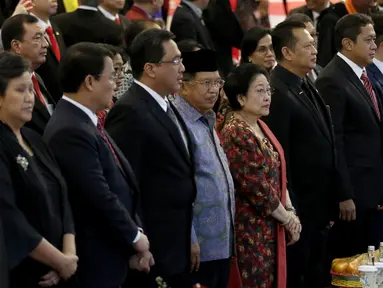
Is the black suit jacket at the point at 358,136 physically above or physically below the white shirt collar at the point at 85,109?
below

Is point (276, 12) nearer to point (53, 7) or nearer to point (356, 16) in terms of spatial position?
point (356, 16)

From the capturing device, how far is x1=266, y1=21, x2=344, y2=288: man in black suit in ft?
20.8

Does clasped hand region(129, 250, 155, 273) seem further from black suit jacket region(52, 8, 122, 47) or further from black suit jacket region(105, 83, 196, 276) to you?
black suit jacket region(52, 8, 122, 47)

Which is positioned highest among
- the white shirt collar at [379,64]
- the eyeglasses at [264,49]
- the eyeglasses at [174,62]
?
the eyeglasses at [174,62]

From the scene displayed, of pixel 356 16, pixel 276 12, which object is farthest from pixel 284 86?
pixel 276 12

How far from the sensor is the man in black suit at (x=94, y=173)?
4.56 meters

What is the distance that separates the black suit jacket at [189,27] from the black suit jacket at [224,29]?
14 centimetres

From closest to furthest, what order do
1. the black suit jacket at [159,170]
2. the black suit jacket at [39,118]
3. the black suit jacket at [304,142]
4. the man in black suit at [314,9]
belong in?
1. the black suit jacket at [159,170]
2. the black suit jacket at [39,118]
3. the black suit jacket at [304,142]
4. the man in black suit at [314,9]

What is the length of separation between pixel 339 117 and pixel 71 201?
2.65 m

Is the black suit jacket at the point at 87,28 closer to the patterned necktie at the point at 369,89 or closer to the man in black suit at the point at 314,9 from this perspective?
the patterned necktie at the point at 369,89

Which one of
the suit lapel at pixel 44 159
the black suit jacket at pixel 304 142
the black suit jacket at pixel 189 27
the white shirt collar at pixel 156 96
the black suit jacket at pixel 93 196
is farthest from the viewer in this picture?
the black suit jacket at pixel 189 27

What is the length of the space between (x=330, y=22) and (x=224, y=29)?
0.86 metres

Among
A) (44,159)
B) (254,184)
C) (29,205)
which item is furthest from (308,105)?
(29,205)

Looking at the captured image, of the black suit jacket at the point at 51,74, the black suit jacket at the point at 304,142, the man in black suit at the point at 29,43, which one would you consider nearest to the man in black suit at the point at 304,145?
the black suit jacket at the point at 304,142
